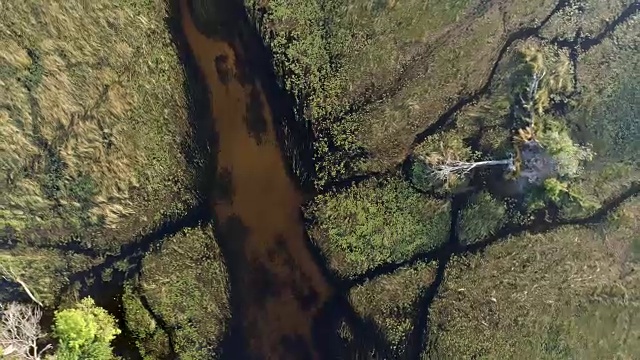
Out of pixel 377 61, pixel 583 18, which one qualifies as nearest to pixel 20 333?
pixel 377 61

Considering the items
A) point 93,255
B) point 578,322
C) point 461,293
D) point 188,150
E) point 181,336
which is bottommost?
point 578,322

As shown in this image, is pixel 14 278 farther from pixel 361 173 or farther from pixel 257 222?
pixel 361 173

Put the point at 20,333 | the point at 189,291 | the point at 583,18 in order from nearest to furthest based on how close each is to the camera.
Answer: the point at 20,333 → the point at 583,18 → the point at 189,291

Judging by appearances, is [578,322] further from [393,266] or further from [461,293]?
[393,266]

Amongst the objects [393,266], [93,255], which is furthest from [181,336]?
[393,266]

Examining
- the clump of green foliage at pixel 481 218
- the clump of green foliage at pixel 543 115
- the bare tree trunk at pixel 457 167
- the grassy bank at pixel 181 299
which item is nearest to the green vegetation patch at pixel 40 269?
the grassy bank at pixel 181 299

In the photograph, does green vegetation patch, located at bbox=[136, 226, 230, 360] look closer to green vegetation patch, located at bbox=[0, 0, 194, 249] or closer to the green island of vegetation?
the green island of vegetation
